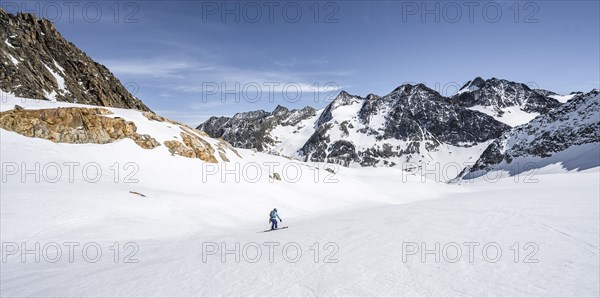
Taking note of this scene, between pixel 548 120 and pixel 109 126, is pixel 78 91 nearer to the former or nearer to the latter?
pixel 109 126

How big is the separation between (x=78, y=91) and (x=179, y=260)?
105 meters

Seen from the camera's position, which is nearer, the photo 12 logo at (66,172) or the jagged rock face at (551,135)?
the photo 12 logo at (66,172)

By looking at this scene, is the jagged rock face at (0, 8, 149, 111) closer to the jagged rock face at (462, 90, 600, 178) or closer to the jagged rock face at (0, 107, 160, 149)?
the jagged rock face at (0, 107, 160, 149)

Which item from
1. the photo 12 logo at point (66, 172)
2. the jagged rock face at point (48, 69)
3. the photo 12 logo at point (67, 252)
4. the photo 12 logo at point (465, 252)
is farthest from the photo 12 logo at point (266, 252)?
the jagged rock face at point (48, 69)

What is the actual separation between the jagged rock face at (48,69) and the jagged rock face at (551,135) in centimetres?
18058

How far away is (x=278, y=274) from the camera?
8828 millimetres

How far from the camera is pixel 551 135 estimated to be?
156 meters

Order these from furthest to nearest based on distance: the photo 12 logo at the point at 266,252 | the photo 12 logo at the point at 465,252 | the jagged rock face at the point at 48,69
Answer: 1. the jagged rock face at the point at 48,69
2. the photo 12 logo at the point at 266,252
3. the photo 12 logo at the point at 465,252

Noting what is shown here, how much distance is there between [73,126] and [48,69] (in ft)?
274

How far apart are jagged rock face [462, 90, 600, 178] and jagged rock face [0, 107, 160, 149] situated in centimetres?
16682

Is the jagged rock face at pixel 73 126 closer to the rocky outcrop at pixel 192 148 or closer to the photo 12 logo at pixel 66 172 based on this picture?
the rocky outcrop at pixel 192 148

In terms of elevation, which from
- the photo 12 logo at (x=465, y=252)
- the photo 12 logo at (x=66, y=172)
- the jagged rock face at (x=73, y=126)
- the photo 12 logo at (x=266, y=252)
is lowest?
the photo 12 logo at (x=266, y=252)

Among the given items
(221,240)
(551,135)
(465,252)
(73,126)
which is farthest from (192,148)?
(551,135)

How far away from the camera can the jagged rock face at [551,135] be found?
466 ft
